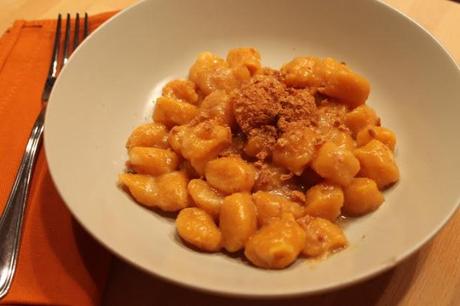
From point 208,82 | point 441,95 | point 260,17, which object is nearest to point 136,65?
point 208,82

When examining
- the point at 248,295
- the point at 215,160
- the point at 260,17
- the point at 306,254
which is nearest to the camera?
the point at 248,295

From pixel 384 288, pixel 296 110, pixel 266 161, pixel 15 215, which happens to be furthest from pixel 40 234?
pixel 384 288

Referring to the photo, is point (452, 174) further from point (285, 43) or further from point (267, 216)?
point (285, 43)

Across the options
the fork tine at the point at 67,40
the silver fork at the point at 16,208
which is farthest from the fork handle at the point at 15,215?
the fork tine at the point at 67,40

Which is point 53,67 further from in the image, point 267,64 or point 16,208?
point 267,64

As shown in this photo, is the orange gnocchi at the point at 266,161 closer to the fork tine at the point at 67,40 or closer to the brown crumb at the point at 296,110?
the brown crumb at the point at 296,110

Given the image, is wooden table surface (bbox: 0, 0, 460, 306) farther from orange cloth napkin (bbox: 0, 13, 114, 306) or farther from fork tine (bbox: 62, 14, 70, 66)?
fork tine (bbox: 62, 14, 70, 66)

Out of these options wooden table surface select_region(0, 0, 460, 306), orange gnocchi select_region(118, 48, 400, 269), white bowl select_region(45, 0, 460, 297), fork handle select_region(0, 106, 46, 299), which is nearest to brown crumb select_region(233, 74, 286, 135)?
orange gnocchi select_region(118, 48, 400, 269)
